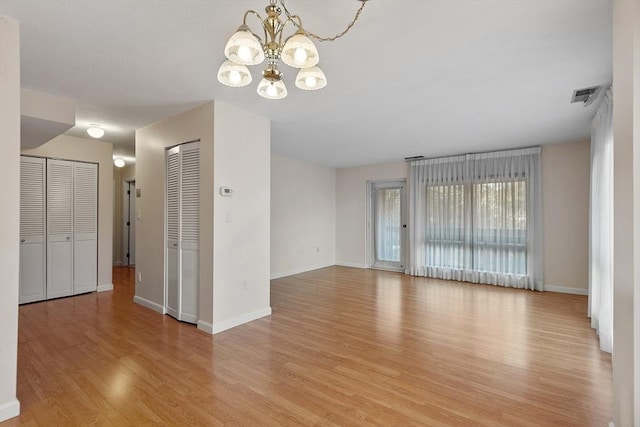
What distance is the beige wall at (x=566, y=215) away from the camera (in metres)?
5.06

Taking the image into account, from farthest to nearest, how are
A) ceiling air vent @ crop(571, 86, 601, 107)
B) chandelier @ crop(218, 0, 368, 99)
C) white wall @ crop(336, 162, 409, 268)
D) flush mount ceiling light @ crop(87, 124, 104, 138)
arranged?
white wall @ crop(336, 162, 409, 268), flush mount ceiling light @ crop(87, 124, 104, 138), ceiling air vent @ crop(571, 86, 601, 107), chandelier @ crop(218, 0, 368, 99)

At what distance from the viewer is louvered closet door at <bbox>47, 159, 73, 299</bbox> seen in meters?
4.63

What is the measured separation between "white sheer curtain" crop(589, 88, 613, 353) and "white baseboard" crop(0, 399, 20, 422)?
16.1ft

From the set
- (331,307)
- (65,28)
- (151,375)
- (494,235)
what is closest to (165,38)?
(65,28)

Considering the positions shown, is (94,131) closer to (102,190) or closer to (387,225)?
(102,190)

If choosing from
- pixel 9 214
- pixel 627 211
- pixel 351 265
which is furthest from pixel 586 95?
pixel 351 265

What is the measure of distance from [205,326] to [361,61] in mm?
3201

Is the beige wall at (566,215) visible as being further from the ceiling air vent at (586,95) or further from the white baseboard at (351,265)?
the white baseboard at (351,265)

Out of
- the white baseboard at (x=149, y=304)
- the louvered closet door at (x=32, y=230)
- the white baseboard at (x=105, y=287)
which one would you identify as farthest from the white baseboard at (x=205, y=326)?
the louvered closet door at (x=32, y=230)

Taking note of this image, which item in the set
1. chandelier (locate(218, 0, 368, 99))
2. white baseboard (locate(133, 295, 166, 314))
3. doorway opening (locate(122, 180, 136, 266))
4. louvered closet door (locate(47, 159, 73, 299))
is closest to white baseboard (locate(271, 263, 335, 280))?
white baseboard (locate(133, 295, 166, 314))

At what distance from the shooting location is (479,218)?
19.1 ft

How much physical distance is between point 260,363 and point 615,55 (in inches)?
129

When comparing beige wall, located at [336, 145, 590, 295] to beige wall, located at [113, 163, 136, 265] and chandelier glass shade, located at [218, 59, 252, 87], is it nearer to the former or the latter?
chandelier glass shade, located at [218, 59, 252, 87]

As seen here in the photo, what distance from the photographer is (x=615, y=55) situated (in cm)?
160
